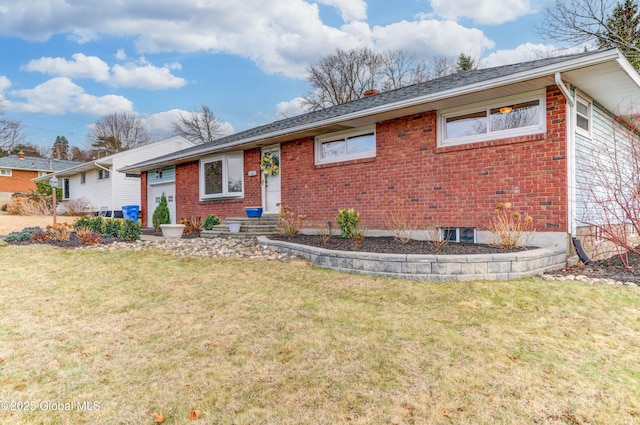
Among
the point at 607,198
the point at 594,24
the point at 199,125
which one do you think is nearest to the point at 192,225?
the point at 607,198

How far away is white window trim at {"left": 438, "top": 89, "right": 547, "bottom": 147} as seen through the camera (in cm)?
598

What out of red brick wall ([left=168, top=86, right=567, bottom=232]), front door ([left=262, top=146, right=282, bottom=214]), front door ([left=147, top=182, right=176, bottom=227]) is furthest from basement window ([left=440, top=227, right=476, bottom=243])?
front door ([left=147, top=182, right=176, bottom=227])

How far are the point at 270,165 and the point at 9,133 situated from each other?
31905 millimetres

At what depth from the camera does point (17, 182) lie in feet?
100

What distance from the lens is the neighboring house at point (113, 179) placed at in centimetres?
1994

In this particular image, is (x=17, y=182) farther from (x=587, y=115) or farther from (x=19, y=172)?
(x=587, y=115)

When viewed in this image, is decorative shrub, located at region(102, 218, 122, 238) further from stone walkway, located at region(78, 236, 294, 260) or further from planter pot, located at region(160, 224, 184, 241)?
stone walkway, located at region(78, 236, 294, 260)

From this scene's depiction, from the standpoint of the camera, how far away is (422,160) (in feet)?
24.0

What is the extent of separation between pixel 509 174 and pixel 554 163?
0.68 meters

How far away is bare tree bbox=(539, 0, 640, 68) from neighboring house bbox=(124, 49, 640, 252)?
12.0 meters

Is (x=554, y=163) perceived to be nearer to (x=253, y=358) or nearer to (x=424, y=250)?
(x=424, y=250)

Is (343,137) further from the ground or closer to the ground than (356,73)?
closer to the ground

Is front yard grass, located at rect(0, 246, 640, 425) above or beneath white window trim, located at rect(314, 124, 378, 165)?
beneath

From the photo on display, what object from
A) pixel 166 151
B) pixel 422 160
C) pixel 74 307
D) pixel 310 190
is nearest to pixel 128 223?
pixel 310 190
